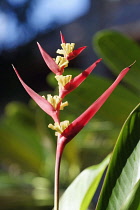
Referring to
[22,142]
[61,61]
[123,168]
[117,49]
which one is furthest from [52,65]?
[22,142]

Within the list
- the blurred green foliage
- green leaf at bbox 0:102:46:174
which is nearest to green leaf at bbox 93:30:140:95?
the blurred green foliage

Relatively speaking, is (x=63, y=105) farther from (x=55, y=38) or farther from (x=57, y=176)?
(x=55, y=38)

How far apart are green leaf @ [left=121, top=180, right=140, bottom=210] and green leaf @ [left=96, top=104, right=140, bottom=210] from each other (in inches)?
1.7

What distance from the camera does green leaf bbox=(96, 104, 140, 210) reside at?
51 centimetres

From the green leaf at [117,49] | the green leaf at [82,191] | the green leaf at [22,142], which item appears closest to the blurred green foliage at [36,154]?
the green leaf at [22,142]

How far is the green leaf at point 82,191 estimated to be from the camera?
65 cm

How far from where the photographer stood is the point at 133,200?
460mm

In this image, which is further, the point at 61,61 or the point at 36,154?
the point at 36,154

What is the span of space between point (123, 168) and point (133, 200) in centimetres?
6

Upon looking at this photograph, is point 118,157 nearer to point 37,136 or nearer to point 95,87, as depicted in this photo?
point 95,87

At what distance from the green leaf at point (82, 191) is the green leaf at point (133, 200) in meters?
0.17

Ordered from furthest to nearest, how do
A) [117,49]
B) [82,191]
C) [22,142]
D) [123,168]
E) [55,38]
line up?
[55,38], [22,142], [117,49], [82,191], [123,168]

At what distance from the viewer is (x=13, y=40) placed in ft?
26.3

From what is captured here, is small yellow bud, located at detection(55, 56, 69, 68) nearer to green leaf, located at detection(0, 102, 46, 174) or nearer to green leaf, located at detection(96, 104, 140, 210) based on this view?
green leaf, located at detection(96, 104, 140, 210)
